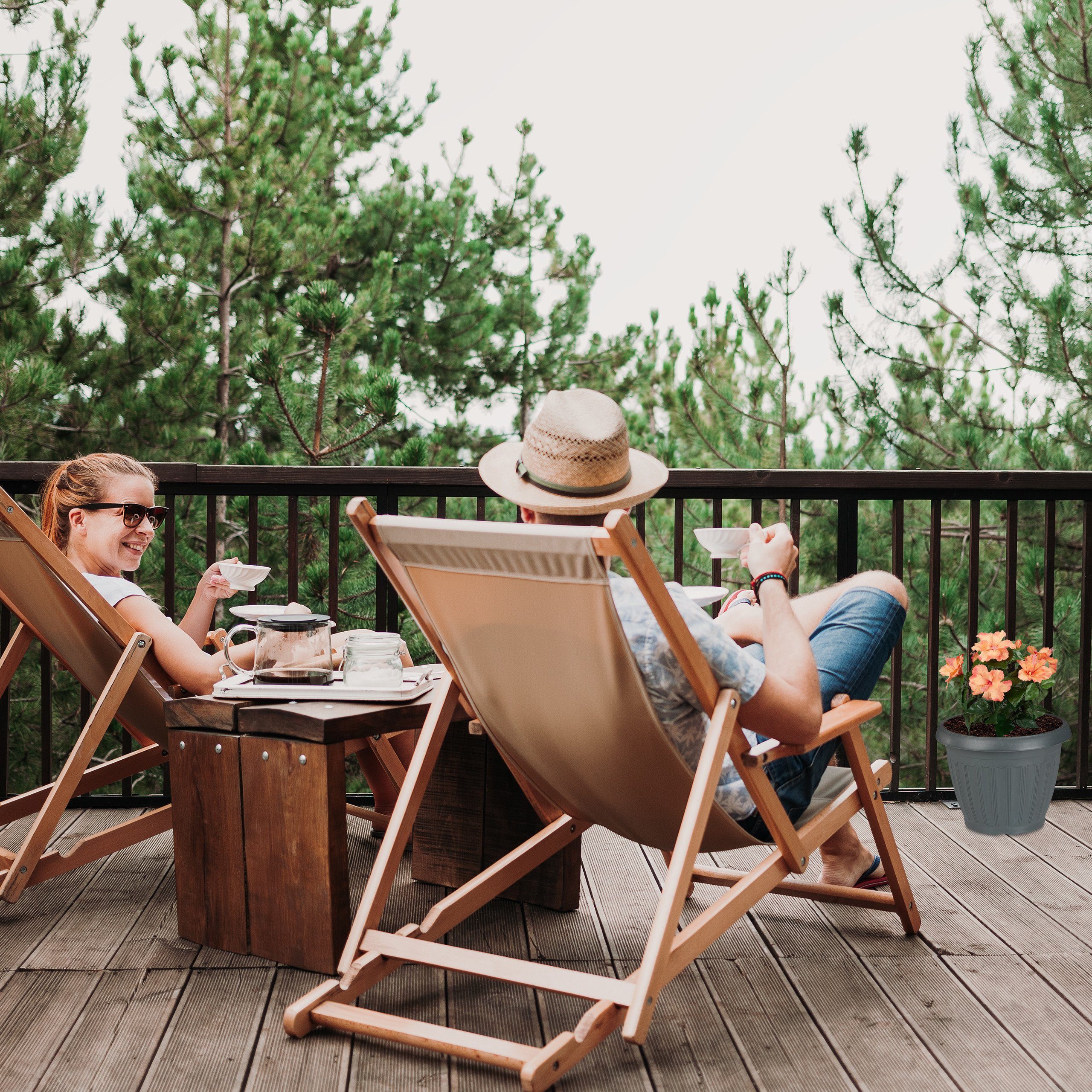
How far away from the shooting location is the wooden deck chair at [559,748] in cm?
158

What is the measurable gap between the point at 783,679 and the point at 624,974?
72 centimetres

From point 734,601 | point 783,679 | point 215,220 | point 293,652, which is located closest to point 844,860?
point 734,601

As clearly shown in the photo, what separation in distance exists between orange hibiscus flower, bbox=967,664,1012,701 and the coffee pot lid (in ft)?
6.00

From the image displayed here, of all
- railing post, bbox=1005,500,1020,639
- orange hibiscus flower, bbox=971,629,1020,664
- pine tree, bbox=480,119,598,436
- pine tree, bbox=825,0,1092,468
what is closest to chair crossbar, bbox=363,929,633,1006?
orange hibiscus flower, bbox=971,629,1020,664

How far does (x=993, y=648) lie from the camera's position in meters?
2.99

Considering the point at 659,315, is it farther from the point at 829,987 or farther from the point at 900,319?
the point at 829,987

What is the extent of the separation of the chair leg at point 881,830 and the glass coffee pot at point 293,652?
1.08 m

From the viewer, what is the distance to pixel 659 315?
10.5 metres

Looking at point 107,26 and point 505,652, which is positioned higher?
point 107,26

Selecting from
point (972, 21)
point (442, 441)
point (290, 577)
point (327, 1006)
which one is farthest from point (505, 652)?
point (442, 441)

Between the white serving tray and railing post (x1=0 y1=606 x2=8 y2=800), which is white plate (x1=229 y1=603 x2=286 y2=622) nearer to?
the white serving tray

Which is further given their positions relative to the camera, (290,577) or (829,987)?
(290,577)

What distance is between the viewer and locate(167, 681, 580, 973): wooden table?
6.54 feet

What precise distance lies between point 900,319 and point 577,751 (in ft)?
21.2
